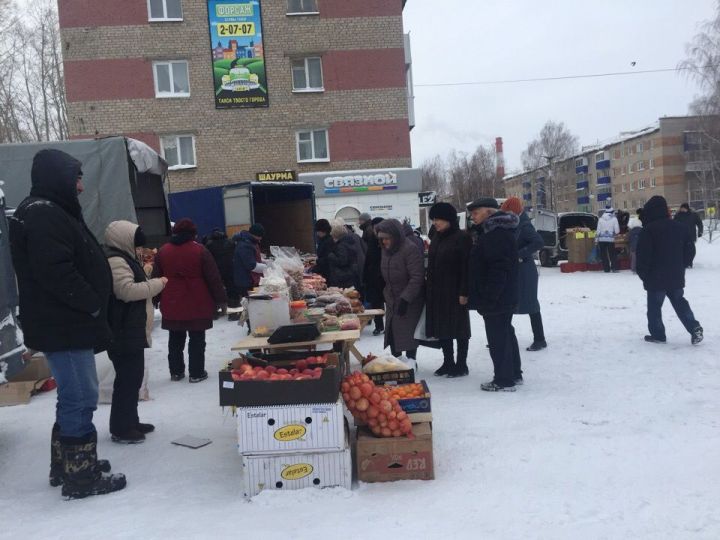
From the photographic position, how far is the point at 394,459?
3.97 m

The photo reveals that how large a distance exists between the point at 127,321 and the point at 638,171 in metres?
83.4

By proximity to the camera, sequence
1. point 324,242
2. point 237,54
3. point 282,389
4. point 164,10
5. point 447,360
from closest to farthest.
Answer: point 282,389 < point 447,360 < point 324,242 < point 164,10 < point 237,54

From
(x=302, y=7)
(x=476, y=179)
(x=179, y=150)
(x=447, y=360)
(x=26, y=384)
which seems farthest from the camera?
(x=476, y=179)

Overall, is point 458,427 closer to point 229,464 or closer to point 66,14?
point 229,464

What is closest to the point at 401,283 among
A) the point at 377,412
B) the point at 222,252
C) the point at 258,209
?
the point at 377,412

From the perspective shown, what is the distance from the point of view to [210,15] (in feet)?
72.0

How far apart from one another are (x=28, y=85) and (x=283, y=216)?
25.6 meters

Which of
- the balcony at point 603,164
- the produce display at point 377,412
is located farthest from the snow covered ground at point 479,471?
the balcony at point 603,164

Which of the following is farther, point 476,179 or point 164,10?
point 476,179

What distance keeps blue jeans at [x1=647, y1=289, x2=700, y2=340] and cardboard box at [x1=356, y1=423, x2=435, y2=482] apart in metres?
4.84

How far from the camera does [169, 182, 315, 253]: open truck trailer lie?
13.2 m

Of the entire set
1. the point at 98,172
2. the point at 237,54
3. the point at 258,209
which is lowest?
the point at 258,209

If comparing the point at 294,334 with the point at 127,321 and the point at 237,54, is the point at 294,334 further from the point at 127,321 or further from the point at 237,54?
the point at 237,54

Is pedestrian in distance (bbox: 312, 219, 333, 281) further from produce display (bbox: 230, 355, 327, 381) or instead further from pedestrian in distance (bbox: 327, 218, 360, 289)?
produce display (bbox: 230, 355, 327, 381)
